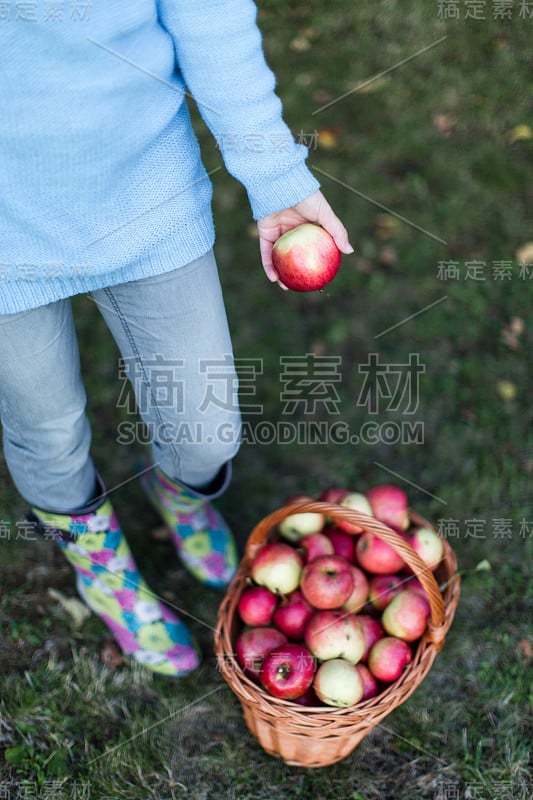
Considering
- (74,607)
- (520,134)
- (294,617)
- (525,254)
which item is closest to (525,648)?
(294,617)

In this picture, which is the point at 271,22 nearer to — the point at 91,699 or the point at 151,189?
the point at 151,189

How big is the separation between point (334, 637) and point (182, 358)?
75 centimetres

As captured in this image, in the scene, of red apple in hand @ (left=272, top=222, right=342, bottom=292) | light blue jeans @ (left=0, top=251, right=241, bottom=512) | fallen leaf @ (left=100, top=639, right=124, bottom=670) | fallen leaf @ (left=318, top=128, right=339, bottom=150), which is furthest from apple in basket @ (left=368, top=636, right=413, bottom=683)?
fallen leaf @ (left=318, top=128, right=339, bottom=150)

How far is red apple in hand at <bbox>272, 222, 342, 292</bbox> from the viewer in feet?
5.03

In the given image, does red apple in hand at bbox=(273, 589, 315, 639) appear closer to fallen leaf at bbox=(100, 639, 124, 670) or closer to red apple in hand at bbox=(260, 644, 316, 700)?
red apple in hand at bbox=(260, 644, 316, 700)

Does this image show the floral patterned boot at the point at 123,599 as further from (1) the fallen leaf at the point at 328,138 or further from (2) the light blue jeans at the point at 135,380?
(1) the fallen leaf at the point at 328,138

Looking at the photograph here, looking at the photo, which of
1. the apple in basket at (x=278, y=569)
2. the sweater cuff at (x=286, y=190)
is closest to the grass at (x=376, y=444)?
the apple in basket at (x=278, y=569)

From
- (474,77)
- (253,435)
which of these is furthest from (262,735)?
(474,77)

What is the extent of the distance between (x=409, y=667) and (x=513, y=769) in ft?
1.46

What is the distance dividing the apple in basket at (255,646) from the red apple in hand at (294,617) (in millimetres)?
28

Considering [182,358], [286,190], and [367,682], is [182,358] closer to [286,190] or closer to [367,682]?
[286,190]

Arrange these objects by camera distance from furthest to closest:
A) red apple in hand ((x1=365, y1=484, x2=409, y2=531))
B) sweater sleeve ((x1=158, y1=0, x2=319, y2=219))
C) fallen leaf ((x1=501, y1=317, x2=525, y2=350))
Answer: fallen leaf ((x1=501, y1=317, x2=525, y2=350)), red apple in hand ((x1=365, y1=484, x2=409, y2=531)), sweater sleeve ((x1=158, y1=0, x2=319, y2=219))

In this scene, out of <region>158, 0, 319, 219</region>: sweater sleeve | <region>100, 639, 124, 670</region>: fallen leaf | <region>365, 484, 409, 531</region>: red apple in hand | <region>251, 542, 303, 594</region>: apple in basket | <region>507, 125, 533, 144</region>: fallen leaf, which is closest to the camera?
<region>158, 0, 319, 219</region>: sweater sleeve

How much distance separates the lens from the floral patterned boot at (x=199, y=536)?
84.1 inches
